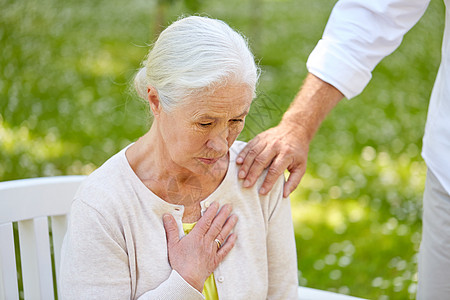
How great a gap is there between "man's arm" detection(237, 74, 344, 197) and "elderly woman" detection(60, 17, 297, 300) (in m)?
0.05

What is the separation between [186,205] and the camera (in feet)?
6.60

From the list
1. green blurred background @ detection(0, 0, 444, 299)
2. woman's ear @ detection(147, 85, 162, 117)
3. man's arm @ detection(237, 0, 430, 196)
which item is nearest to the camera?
woman's ear @ detection(147, 85, 162, 117)

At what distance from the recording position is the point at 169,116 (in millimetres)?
1793

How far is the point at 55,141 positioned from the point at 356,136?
3002 millimetres

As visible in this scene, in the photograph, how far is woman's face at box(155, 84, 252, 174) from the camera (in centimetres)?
174

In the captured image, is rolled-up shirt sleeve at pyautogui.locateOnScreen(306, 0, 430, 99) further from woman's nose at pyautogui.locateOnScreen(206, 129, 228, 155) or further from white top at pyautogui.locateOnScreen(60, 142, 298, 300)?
woman's nose at pyautogui.locateOnScreen(206, 129, 228, 155)

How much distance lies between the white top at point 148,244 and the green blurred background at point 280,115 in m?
A: 0.32

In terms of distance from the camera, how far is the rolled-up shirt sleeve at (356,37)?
2258mm

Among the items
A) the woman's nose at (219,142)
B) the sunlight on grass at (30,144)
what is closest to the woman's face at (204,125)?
the woman's nose at (219,142)

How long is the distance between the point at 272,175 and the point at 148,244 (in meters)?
0.48

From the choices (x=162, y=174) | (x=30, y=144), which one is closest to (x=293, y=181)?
(x=162, y=174)

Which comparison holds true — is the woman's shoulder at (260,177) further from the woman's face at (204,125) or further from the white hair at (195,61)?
the white hair at (195,61)

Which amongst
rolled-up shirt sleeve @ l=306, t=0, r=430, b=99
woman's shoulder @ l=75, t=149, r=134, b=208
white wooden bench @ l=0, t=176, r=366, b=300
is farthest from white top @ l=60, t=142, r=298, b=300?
rolled-up shirt sleeve @ l=306, t=0, r=430, b=99

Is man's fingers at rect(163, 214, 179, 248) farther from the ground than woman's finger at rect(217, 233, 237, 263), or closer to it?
farther from the ground
